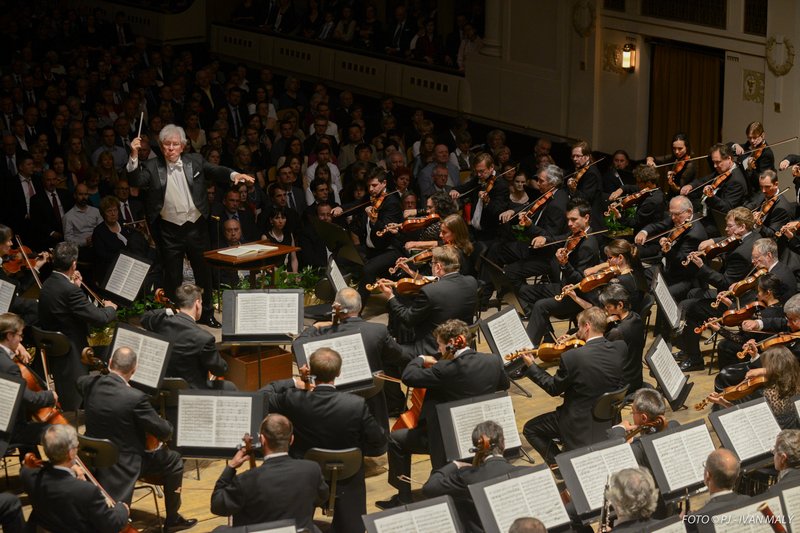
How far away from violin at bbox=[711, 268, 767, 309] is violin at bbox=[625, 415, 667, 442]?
2.62 meters

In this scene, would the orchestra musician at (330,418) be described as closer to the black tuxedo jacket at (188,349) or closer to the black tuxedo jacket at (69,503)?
the black tuxedo jacket at (188,349)

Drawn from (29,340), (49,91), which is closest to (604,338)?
(29,340)

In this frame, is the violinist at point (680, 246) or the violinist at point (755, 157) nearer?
the violinist at point (680, 246)

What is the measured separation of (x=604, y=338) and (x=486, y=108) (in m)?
10.3

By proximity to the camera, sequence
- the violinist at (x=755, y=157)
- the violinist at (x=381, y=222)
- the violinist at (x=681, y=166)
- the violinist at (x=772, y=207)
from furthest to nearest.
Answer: the violinist at (x=681, y=166)
the violinist at (x=755, y=157)
the violinist at (x=381, y=222)
the violinist at (x=772, y=207)

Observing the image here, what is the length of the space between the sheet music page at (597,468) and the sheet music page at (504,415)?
0.68 metres

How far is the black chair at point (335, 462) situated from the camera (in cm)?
677

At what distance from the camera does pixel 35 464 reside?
612 centimetres

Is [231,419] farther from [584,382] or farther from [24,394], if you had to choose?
[584,382]

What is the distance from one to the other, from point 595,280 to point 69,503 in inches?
190

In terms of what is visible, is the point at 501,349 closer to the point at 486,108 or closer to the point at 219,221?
the point at 219,221

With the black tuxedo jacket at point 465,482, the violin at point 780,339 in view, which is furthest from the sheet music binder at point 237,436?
the violin at point 780,339

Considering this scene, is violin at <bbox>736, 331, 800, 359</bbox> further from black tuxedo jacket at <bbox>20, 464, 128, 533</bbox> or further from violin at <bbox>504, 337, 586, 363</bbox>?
black tuxedo jacket at <bbox>20, 464, 128, 533</bbox>

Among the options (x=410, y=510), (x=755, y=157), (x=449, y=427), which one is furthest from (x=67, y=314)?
(x=755, y=157)
